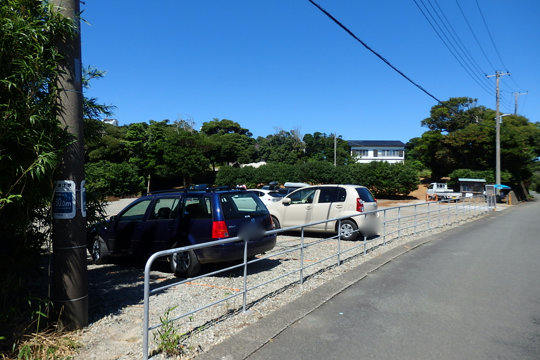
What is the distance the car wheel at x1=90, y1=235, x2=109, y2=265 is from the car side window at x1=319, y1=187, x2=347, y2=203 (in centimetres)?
621

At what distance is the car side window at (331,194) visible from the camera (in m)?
11.5

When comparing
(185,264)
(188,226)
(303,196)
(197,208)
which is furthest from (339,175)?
(185,264)

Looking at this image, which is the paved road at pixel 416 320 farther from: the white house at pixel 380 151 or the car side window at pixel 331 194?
the white house at pixel 380 151

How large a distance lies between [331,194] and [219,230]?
574 centimetres

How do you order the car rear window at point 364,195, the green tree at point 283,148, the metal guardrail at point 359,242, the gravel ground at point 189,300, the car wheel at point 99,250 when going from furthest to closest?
the green tree at point 283,148 < the car rear window at point 364,195 < the car wheel at point 99,250 < the gravel ground at point 189,300 < the metal guardrail at point 359,242

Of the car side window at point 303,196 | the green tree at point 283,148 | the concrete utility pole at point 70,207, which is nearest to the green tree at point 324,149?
the green tree at point 283,148

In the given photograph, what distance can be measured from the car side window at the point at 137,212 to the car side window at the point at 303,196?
5.44 meters

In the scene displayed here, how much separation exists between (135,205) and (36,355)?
464 centimetres

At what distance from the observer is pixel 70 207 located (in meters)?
4.23

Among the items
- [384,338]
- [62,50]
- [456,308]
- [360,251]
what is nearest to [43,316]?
[62,50]

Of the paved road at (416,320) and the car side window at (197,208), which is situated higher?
the car side window at (197,208)

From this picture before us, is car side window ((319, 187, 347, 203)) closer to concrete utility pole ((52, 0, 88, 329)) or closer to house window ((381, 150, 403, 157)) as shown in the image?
concrete utility pole ((52, 0, 88, 329))

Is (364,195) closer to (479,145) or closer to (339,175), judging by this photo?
(339,175)

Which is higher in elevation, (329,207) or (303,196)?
(303,196)
